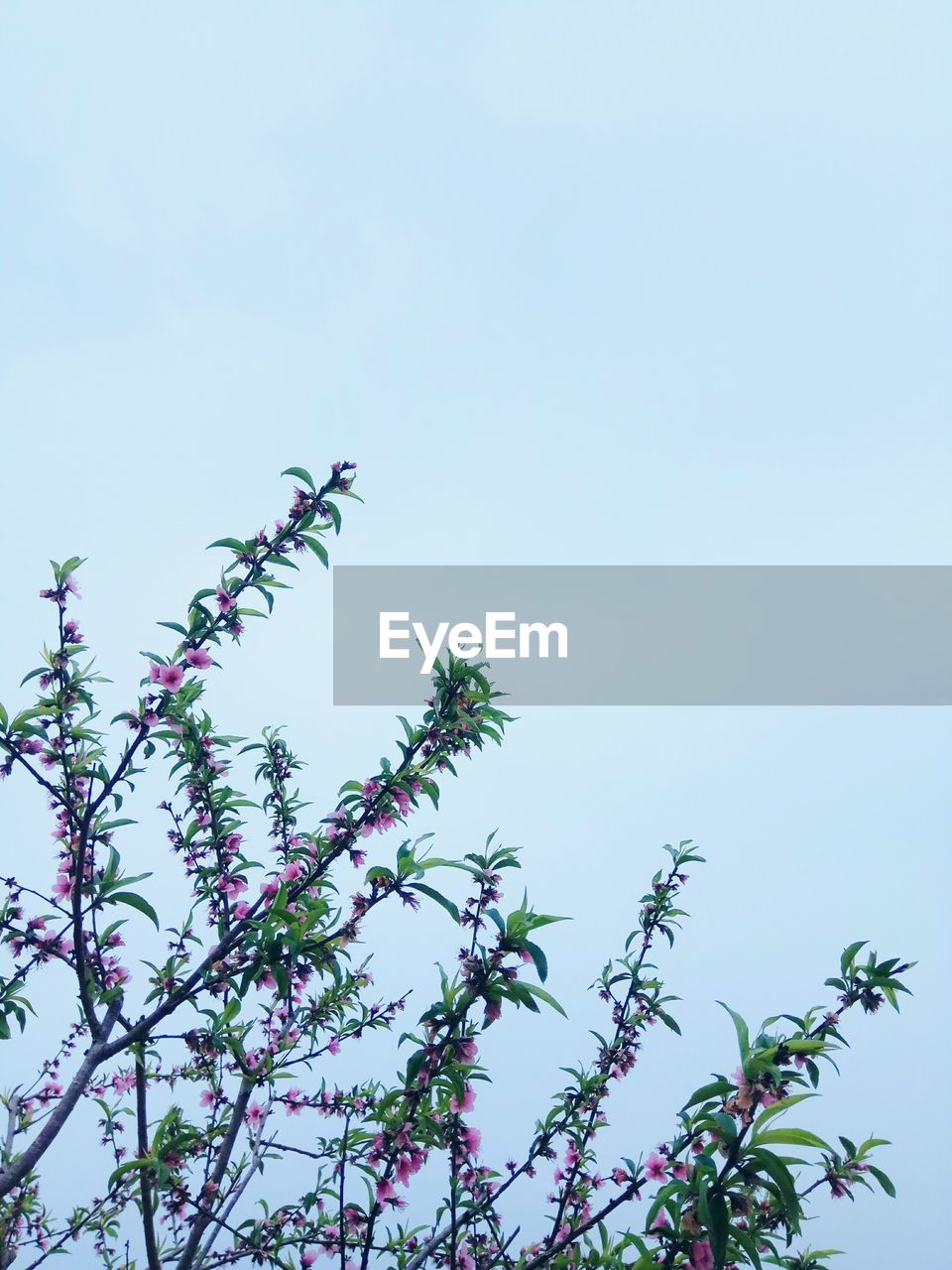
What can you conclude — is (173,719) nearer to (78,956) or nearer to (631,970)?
(78,956)

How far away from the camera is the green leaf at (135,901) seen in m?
2.79

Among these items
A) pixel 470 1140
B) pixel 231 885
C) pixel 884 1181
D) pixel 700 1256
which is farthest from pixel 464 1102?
pixel 231 885

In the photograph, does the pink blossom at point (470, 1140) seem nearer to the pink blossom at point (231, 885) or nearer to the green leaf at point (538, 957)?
the green leaf at point (538, 957)

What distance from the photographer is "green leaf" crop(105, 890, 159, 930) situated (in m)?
2.79

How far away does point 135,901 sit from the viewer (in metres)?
2.79

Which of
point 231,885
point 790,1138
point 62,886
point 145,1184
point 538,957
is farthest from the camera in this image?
point 231,885

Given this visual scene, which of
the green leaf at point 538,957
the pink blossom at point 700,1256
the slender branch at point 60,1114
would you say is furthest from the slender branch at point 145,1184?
the pink blossom at point 700,1256

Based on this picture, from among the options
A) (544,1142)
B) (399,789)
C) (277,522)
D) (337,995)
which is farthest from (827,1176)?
(277,522)

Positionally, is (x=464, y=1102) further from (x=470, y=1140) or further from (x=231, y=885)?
(x=231, y=885)

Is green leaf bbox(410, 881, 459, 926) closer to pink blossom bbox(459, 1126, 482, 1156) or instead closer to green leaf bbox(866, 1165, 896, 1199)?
pink blossom bbox(459, 1126, 482, 1156)

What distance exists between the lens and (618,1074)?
3391 mm

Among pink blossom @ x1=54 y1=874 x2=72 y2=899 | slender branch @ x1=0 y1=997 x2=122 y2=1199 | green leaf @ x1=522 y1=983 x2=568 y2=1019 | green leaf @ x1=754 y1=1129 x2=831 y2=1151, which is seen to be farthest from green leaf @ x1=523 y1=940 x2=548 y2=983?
pink blossom @ x1=54 y1=874 x2=72 y2=899

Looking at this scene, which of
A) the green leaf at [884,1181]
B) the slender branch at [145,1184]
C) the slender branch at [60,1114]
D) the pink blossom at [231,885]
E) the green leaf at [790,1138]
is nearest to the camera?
the green leaf at [790,1138]

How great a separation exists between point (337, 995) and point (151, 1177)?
0.96 metres
